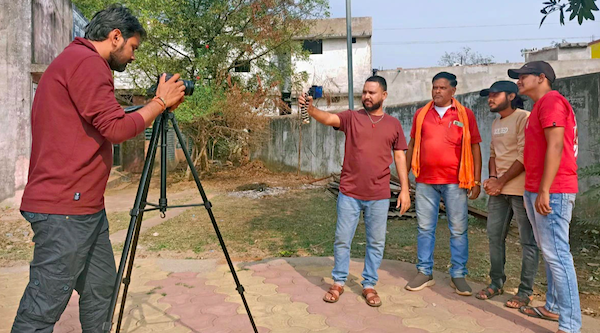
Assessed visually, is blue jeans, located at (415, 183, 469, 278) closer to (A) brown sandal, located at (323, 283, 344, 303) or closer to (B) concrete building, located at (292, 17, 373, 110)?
(A) brown sandal, located at (323, 283, 344, 303)

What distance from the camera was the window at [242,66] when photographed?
14.6m

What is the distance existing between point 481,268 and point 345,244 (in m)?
1.73

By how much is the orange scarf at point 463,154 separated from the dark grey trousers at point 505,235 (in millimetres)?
255

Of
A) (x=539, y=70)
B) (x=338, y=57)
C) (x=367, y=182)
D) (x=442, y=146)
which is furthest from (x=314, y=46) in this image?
(x=539, y=70)

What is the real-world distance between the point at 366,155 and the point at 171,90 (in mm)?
1894

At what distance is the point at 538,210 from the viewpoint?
3125mm

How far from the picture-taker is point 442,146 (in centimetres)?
404

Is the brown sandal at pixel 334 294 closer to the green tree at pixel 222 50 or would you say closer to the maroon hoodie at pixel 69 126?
the maroon hoodie at pixel 69 126

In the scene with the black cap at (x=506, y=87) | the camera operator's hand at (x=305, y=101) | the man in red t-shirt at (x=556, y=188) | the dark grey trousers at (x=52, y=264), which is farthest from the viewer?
the black cap at (x=506, y=87)

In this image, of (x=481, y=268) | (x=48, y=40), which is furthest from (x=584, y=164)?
(x=48, y=40)

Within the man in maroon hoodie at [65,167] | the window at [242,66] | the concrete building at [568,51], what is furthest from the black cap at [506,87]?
the concrete building at [568,51]

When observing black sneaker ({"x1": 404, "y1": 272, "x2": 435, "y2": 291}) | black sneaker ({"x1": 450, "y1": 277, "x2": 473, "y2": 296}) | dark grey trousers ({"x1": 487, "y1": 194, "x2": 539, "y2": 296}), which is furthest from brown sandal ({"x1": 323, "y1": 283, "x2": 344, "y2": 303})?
dark grey trousers ({"x1": 487, "y1": 194, "x2": 539, "y2": 296})

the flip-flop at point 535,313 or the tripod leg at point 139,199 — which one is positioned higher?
the tripod leg at point 139,199

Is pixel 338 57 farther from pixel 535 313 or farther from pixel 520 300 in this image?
pixel 535 313
